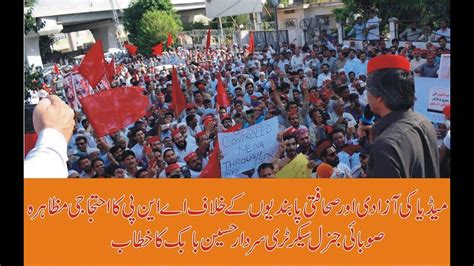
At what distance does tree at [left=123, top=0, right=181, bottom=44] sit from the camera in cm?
857

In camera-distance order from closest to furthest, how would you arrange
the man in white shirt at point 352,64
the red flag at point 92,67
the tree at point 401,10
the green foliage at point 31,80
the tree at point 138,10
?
1. the red flag at point 92,67
2. the green foliage at point 31,80
3. the man in white shirt at point 352,64
4. the tree at point 401,10
5. the tree at point 138,10

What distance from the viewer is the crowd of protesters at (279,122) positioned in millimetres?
3668

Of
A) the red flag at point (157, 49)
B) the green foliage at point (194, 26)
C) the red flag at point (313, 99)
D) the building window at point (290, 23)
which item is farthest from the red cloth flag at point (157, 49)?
the red flag at point (313, 99)

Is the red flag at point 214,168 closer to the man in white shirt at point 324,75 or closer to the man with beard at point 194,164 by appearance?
the man with beard at point 194,164

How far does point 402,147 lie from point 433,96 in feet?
5.78

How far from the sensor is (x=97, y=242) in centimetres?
322

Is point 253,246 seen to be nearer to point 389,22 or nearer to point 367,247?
point 367,247

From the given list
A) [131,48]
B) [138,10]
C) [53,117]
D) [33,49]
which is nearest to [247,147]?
[53,117]

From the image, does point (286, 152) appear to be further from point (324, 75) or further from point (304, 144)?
point (324, 75)

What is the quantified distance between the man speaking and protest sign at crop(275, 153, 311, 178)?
3.73ft

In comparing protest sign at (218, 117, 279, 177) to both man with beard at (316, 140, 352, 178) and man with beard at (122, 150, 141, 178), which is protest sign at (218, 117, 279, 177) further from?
man with beard at (122, 150, 141, 178)
